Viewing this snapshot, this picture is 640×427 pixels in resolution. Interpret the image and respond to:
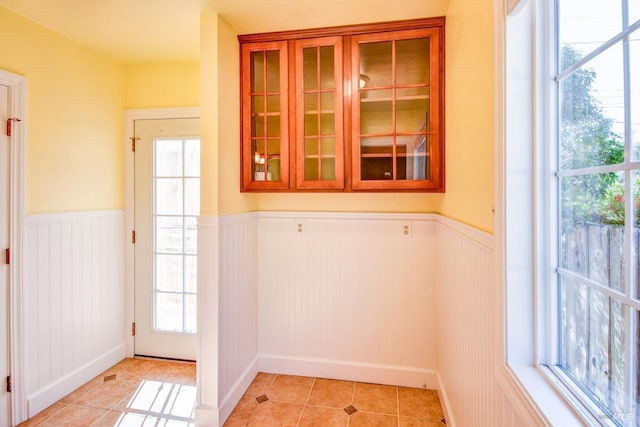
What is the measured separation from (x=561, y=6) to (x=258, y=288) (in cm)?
228

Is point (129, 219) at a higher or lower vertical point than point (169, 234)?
higher

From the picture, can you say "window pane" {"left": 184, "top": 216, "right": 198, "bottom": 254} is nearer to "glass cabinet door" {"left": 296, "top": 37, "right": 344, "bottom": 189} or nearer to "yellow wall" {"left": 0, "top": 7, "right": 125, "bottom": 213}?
"yellow wall" {"left": 0, "top": 7, "right": 125, "bottom": 213}

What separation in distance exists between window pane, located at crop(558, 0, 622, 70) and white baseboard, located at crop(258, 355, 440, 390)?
2056 millimetres

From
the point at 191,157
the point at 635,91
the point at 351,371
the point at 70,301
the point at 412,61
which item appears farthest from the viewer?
the point at 191,157

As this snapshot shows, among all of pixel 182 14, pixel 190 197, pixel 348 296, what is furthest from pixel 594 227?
pixel 190 197

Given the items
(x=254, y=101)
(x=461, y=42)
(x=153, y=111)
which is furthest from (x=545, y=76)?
(x=153, y=111)

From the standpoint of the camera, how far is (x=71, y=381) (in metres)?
2.19

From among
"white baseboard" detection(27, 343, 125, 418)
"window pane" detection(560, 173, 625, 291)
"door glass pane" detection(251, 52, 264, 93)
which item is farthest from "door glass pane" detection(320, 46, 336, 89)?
"white baseboard" detection(27, 343, 125, 418)

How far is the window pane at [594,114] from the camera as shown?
0.71 metres

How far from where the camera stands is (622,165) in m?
0.69

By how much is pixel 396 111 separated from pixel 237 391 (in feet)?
6.94

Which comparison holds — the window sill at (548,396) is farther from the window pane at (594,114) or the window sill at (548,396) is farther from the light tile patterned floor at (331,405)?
the light tile patterned floor at (331,405)

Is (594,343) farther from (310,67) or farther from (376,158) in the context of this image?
(310,67)

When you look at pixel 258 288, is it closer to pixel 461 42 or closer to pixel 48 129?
pixel 48 129
